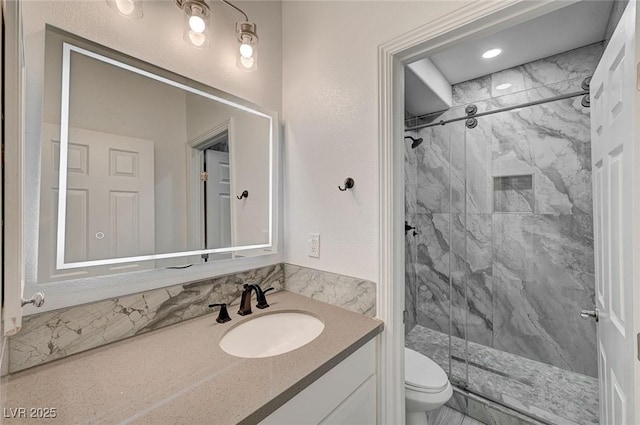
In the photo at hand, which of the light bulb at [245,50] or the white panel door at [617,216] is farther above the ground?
the light bulb at [245,50]

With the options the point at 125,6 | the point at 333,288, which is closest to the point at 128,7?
the point at 125,6

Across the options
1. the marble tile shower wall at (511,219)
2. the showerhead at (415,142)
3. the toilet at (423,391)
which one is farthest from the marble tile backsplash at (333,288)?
the showerhead at (415,142)

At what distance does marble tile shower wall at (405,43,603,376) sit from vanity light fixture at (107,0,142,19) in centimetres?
226

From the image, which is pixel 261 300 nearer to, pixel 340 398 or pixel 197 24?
pixel 340 398

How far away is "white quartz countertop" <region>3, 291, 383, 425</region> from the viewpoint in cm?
61

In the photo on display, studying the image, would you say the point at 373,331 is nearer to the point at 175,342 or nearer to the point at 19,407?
the point at 175,342

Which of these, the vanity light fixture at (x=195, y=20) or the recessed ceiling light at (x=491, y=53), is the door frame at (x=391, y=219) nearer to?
the vanity light fixture at (x=195, y=20)

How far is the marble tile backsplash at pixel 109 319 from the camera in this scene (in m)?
0.78

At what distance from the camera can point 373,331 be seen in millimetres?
1063

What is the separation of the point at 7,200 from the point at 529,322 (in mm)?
2916

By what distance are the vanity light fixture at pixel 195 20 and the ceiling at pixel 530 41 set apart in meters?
1.28

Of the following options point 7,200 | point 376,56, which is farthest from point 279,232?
point 7,200

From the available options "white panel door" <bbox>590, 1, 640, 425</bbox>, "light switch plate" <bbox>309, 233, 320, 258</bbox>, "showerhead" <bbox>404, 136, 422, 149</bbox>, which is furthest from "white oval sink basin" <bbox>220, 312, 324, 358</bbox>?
"showerhead" <bbox>404, 136, 422, 149</bbox>

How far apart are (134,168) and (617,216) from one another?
1.70m
